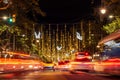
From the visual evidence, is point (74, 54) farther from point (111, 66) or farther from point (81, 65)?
point (111, 66)

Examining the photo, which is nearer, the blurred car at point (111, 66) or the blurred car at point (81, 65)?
the blurred car at point (111, 66)

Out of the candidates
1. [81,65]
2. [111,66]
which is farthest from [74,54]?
[111,66]

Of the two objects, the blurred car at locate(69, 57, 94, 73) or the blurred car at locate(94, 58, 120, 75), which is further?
the blurred car at locate(69, 57, 94, 73)

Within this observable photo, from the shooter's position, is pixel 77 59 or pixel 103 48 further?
pixel 77 59

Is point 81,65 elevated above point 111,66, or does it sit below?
below

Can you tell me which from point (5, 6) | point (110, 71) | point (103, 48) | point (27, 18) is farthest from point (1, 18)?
point (110, 71)

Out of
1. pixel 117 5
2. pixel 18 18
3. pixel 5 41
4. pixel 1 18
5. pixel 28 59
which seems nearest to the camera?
pixel 117 5

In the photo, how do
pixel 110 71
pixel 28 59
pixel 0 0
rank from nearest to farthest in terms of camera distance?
1. pixel 110 71
2. pixel 0 0
3. pixel 28 59

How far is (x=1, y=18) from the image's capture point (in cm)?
5138

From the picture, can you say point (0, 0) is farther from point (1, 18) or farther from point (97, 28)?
point (97, 28)

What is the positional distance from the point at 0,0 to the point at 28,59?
1040 inches

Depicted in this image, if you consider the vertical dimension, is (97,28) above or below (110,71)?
above

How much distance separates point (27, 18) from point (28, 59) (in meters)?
15.4

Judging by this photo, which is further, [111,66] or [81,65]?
[81,65]
